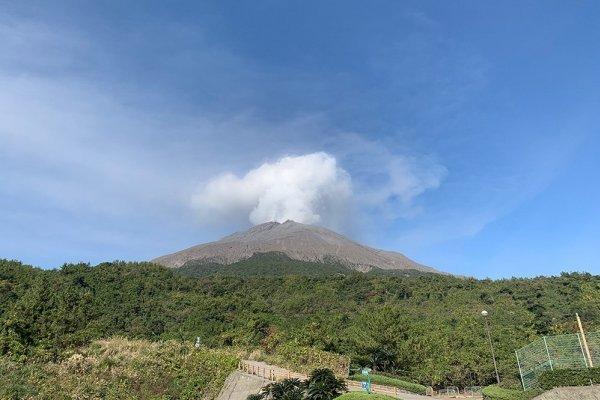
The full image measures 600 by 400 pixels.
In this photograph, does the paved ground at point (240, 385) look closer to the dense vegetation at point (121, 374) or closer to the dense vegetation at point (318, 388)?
the dense vegetation at point (121, 374)

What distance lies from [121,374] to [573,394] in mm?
25434

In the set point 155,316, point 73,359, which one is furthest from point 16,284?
point 73,359

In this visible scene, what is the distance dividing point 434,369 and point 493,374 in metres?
6.61

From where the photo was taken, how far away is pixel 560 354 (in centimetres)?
2161

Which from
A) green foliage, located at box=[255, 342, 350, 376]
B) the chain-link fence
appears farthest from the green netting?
green foliage, located at box=[255, 342, 350, 376]

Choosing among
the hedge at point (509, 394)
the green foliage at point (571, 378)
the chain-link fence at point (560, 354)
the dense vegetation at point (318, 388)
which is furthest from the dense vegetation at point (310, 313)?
the dense vegetation at point (318, 388)

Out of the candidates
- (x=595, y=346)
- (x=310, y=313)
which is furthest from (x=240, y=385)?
(x=310, y=313)

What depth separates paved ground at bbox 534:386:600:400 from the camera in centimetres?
1872

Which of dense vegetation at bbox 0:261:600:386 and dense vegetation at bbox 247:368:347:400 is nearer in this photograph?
dense vegetation at bbox 247:368:347:400

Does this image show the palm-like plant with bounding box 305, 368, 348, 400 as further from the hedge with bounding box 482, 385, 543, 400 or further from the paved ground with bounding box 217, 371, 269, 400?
the paved ground with bounding box 217, 371, 269, 400

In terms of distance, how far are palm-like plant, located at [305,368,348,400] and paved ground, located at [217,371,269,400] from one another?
8.99 metres

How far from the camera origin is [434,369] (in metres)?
34.7

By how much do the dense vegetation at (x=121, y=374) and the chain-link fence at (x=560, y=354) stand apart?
18.3 meters

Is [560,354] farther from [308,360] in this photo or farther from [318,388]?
[308,360]
